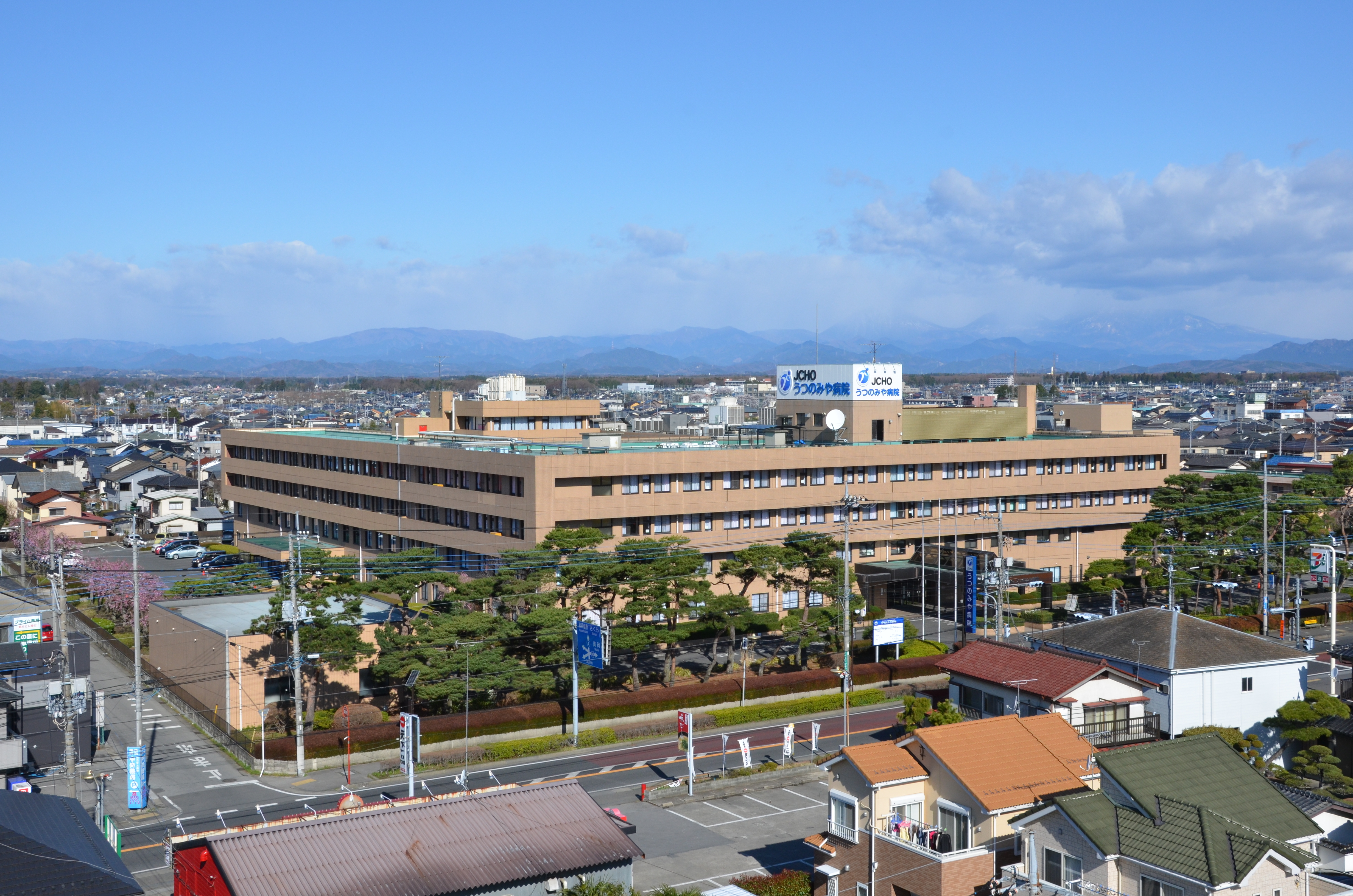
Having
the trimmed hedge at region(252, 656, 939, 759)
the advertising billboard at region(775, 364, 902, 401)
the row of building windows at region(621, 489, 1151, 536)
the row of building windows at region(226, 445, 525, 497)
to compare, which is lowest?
the trimmed hedge at region(252, 656, 939, 759)

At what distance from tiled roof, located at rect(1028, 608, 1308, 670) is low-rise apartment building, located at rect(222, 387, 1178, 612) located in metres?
18.7

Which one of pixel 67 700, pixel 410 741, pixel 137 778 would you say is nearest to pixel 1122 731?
pixel 410 741

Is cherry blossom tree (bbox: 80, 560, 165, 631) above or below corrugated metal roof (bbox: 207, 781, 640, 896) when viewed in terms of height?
below

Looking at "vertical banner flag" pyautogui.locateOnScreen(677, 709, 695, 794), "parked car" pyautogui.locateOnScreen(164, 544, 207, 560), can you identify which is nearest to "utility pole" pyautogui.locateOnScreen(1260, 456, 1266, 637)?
"vertical banner flag" pyautogui.locateOnScreen(677, 709, 695, 794)

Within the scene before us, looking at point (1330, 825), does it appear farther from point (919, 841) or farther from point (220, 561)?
point (220, 561)

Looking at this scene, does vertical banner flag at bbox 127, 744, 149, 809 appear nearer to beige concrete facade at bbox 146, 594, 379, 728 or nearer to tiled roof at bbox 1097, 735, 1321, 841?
beige concrete facade at bbox 146, 594, 379, 728

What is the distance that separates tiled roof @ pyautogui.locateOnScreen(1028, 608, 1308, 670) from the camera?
3822 centimetres

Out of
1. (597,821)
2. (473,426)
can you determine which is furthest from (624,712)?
(473,426)

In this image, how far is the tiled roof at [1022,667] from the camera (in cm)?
3538

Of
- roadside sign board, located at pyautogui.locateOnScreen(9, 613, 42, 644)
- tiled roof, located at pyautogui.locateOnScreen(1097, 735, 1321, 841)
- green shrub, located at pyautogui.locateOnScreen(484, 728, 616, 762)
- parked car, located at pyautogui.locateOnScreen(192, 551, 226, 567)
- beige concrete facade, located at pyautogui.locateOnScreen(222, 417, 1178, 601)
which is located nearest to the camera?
tiled roof, located at pyautogui.locateOnScreen(1097, 735, 1321, 841)

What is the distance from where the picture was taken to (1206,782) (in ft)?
79.9

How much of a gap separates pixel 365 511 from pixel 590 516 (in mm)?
18520

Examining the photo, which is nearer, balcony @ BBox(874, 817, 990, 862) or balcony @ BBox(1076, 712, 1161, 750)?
balcony @ BBox(874, 817, 990, 862)

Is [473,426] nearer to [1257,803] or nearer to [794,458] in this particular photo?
[794,458]
